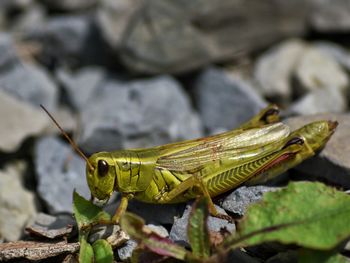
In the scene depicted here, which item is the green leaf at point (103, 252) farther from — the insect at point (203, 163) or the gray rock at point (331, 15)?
the gray rock at point (331, 15)

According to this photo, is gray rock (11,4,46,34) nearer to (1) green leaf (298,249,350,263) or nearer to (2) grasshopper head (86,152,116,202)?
(2) grasshopper head (86,152,116,202)

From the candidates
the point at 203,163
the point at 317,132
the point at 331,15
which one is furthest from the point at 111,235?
the point at 331,15

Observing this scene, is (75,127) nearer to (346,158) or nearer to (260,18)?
(260,18)

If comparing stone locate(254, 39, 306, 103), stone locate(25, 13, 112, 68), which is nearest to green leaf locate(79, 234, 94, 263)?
stone locate(254, 39, 306, 103)

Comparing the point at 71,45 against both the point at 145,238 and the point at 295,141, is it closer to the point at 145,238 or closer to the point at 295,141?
the point at 295,141

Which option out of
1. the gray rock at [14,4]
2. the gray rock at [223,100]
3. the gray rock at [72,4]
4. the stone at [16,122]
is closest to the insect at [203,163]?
the gray rock at [223,100]

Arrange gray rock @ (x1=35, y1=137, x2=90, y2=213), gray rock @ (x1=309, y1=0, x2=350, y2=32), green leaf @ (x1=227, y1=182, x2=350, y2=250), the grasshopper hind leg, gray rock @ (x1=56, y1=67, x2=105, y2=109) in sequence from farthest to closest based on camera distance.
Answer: gray rock @ (x1=309, y1=0, x2=350, y2=32) → gray rock @ (x1=56, y1=67, x2=105, y2=109) → gray rock @ (x1=35, y1=137, x2=90, y2=213) → the grasshopper hind leg → green leaf @ (x1=227, y1=182, x2=350, y2=250)
